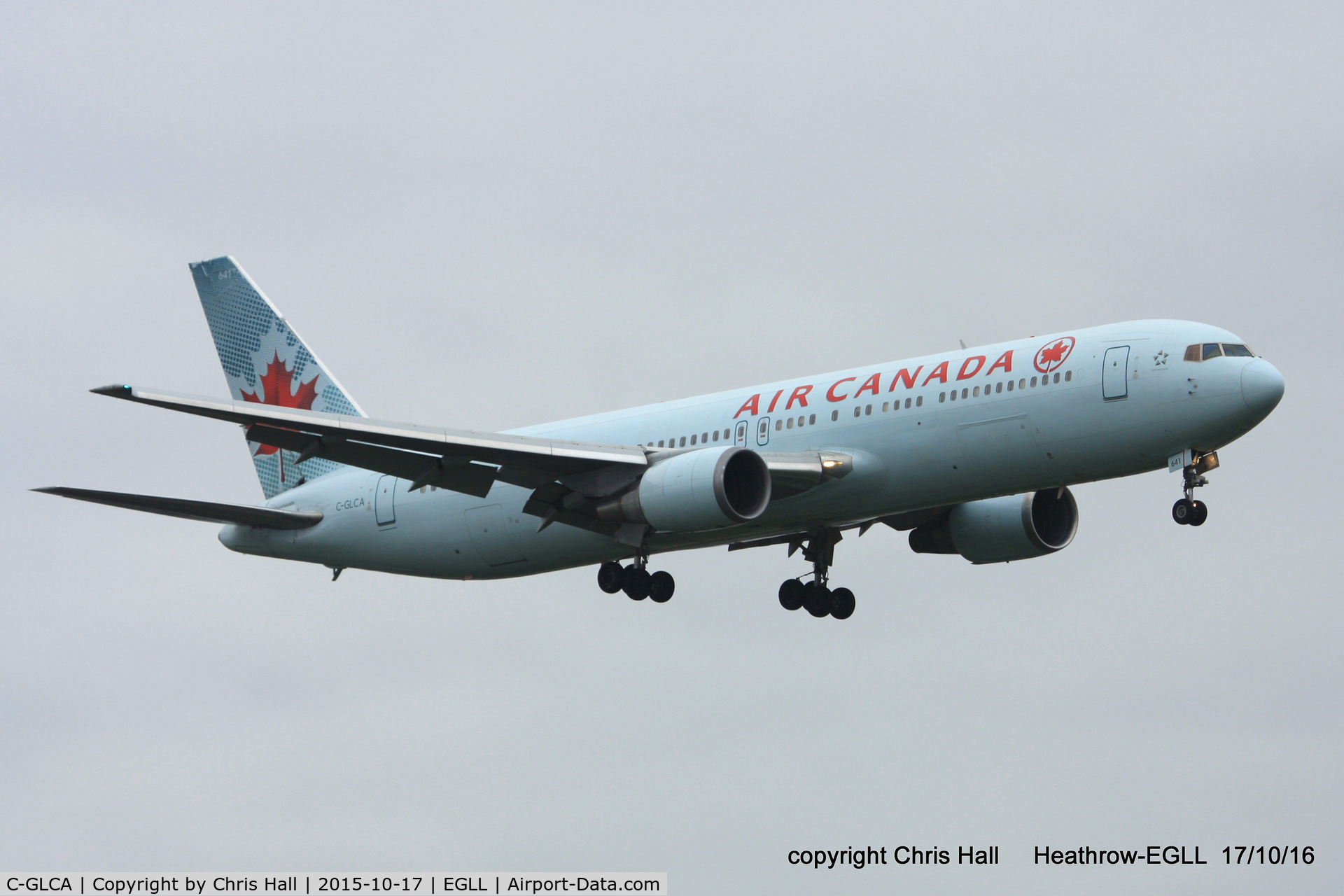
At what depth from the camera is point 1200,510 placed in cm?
3309

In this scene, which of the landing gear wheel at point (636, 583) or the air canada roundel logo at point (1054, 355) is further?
the landing gear wheel at point (636, 583)

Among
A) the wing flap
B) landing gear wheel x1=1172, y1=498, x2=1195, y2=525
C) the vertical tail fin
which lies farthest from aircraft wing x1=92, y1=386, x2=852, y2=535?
the vertical tail fin

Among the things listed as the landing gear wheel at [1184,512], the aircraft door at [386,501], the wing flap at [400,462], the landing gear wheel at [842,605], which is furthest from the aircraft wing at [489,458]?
the landing gear wheel at [842,605]

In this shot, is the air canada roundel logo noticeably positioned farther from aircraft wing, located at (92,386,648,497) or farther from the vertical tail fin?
the vertical tail fin

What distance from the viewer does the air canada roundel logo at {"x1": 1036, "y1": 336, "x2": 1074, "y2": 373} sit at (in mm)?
33906

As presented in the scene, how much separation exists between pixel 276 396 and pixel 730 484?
17.8m

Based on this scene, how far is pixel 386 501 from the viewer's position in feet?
140

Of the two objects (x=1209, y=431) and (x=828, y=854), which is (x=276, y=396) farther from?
(x=1209, y=431)

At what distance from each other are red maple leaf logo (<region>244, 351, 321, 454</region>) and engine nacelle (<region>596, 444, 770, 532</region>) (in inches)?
594

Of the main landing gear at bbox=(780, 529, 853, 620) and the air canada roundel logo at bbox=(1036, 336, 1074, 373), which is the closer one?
the air canada roundel logo at bbox=(1036, 336, 1074, 373)

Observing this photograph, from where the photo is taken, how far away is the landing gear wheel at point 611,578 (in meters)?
39.5

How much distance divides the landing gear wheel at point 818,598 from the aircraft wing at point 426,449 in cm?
755

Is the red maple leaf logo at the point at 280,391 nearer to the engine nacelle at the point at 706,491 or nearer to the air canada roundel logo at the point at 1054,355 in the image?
the engine nacelle at the point at 706,491

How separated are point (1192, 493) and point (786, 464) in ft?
26.1
